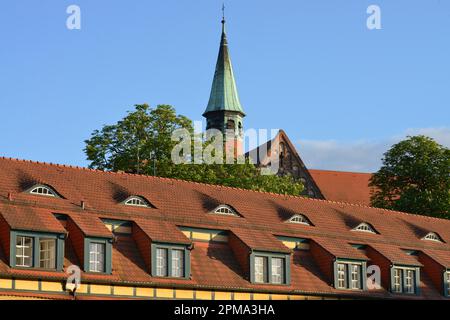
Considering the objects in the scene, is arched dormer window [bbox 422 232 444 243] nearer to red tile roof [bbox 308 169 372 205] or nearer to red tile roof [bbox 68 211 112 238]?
red tile roof [bbox 68 211 112 238]

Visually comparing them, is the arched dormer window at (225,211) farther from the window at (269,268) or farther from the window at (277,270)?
the window at (277,270)

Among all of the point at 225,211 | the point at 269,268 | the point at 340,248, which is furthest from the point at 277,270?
the point at 340,248

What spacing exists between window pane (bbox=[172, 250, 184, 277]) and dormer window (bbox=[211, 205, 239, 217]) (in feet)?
15.2

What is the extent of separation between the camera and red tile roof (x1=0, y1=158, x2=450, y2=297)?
42094 millimetres

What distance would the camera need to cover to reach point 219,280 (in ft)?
149

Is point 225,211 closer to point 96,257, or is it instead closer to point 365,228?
point 96,257

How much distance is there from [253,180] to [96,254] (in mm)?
40548

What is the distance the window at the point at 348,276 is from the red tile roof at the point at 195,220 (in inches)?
20.6

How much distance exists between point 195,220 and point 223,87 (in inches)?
2736

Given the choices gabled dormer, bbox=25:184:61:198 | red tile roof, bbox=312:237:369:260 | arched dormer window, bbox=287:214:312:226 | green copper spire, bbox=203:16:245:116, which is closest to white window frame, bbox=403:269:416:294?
red tile roof, bbox=312:237:369:260

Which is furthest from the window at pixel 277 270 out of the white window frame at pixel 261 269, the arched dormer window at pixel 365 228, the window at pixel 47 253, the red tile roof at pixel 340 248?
the window at pixel 47 253

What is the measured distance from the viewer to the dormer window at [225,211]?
49.1 metres

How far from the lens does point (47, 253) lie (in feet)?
131
